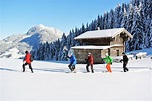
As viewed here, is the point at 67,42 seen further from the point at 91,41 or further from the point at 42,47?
the point at 91,41

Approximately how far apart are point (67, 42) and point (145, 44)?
41.1 metres

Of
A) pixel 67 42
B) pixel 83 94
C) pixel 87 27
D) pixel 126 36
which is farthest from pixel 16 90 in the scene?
pixel 87 27

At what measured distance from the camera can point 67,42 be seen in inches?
3957

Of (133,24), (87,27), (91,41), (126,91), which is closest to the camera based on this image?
(126,91)

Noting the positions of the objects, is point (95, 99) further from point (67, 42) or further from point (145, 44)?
point (67, 42)

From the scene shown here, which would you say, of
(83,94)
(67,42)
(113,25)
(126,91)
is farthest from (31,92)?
(67,42)

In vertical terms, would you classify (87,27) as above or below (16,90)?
above

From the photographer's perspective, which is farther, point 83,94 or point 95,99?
point 83,94

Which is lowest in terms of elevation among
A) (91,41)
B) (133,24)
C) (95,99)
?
(95,99)

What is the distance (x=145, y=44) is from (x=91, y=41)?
3230 cm

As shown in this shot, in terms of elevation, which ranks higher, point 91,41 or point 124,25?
point 124,25

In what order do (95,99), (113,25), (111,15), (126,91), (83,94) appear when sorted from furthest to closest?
(111,15) → (113,25) → (126,91) → (83,94) → (95,99)

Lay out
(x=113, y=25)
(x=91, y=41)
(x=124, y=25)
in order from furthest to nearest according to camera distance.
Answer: (x=113, y=25) → (x=124, y=25) → (x=91, y=41)

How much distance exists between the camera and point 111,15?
98.9 meters
